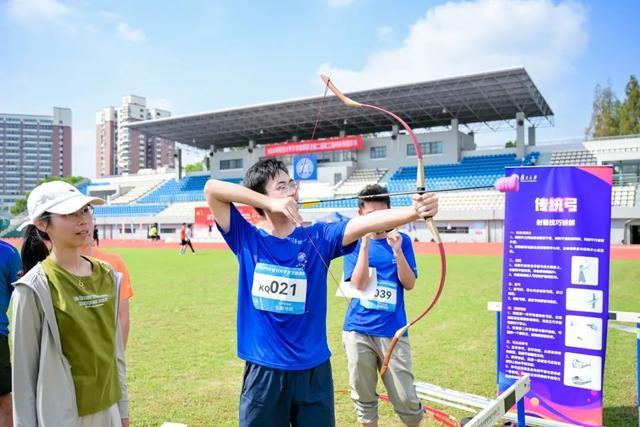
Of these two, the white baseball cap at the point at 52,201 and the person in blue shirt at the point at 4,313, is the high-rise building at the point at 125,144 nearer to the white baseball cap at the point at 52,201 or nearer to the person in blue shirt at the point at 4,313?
the person in blue shirt at the point at 4,313

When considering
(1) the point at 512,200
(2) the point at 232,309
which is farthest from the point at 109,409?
(2) the point at 232,309

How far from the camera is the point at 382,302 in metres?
3.27

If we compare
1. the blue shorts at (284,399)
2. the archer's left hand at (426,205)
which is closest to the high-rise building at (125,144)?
the blue shorts at (284,399)

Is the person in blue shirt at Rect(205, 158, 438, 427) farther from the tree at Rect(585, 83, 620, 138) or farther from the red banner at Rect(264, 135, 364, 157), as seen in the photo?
the tree at Rect(585, 83, 620, 138)

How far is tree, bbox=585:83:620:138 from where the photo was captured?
42812mm

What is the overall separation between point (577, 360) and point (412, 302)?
5.48 metres

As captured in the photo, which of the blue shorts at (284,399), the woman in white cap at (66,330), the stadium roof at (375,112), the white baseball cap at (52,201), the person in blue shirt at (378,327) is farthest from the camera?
the stadium roof at (375,112)

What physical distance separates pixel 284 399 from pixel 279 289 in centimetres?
51

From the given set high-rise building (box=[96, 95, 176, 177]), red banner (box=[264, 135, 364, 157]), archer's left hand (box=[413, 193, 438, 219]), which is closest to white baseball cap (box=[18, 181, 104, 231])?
archer's left hand (box=[413, 193, 438, 219])

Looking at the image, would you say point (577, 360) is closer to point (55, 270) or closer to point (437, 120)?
point (55, 270)

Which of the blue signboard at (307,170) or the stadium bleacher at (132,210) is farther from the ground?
the blue signboard at (307,170)

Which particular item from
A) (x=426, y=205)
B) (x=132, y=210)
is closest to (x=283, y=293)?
(x=426, y=205)

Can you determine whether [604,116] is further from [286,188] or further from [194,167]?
[194,167]

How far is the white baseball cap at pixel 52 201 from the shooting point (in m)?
2.00
